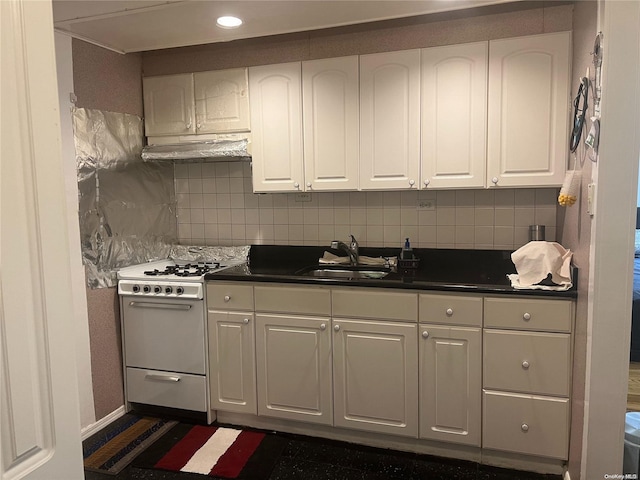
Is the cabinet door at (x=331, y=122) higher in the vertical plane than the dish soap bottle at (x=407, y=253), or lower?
higher

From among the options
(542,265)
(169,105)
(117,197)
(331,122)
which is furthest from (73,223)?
(542,265)

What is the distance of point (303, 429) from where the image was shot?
2820 mm

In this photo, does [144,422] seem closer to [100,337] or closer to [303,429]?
[100,337]

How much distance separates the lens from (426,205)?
119 inches

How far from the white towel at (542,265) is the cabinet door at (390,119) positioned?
0.71 metres

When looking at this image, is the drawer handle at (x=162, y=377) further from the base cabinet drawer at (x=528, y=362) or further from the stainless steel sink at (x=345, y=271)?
the base cabinet drawer at (x=528, y=362)

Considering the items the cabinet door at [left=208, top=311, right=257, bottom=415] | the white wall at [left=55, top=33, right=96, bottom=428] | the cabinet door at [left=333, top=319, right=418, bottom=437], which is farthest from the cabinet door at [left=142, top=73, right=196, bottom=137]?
the cabinet door at [left=333, top=319, right=418, bottom=437]

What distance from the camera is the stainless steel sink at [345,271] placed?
9.89ft

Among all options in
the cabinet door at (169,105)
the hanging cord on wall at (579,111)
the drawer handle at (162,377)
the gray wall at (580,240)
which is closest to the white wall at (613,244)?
the gray wall at (580,240)

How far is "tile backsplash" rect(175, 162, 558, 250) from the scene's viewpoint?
287cm

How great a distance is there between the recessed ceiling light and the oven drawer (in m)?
2.02

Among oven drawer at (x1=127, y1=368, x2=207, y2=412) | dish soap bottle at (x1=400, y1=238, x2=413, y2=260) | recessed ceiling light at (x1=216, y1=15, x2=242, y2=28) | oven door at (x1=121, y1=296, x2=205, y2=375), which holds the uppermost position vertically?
recessed ceiling light at (x1=216, y1=15, x2=242, y2=28)

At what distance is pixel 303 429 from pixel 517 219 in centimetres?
176

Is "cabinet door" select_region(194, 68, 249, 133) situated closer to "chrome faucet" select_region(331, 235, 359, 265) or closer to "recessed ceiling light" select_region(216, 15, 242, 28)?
"recessed ceiling light" select_region(216, 15, 242, 28)
